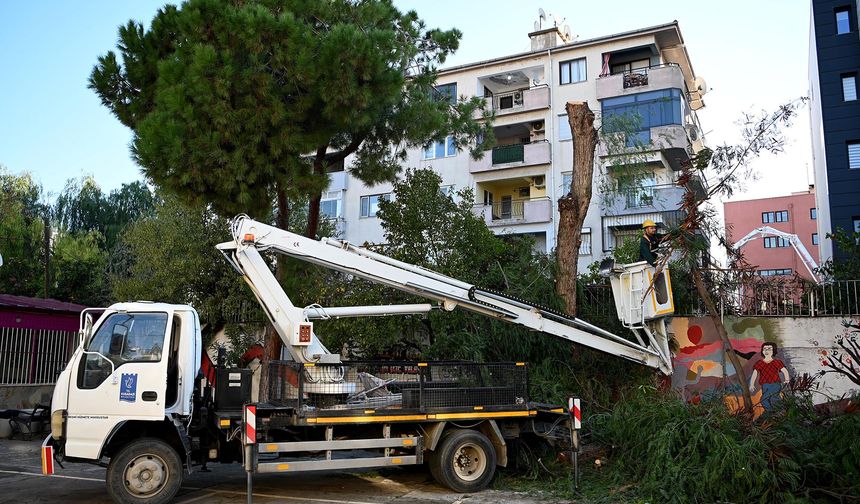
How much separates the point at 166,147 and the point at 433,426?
22.2ft

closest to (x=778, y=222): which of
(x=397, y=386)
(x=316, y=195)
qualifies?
(x=316, y=195)

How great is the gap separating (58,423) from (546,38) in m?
31.1

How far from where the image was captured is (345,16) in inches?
552

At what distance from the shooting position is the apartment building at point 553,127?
29484 mm

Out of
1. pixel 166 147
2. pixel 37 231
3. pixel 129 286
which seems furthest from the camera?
pixel 37 231

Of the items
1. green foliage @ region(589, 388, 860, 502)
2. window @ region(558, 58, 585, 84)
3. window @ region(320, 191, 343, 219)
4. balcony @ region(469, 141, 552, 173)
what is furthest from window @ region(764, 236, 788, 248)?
green foliage @ region(589, 388, 860, 502)

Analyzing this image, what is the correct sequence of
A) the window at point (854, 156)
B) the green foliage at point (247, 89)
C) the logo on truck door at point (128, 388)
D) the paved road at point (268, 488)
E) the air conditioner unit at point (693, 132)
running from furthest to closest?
the air conditioner unit at point (693, 132), the window at point (854, 156), the green foliage at point (247, 89), the paved road at point (268, 488), the logo on truck door at point (128, 388)

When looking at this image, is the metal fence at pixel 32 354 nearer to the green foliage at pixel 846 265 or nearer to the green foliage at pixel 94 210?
the green foliage at pixel 846 265

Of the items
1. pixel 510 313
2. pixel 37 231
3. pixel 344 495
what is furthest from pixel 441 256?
pixel 37 231

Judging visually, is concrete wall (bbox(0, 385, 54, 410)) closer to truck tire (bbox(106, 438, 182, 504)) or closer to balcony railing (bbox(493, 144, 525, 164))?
truck tire (bbox(106, 438, 182, 504))

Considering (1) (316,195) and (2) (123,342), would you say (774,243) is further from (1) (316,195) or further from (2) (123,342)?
(2) (123,342)

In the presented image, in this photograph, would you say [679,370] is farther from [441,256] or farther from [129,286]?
[129,286]

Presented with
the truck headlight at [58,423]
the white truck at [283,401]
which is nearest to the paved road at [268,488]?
the white truck at [283,401]

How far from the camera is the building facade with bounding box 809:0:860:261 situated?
2555cm
